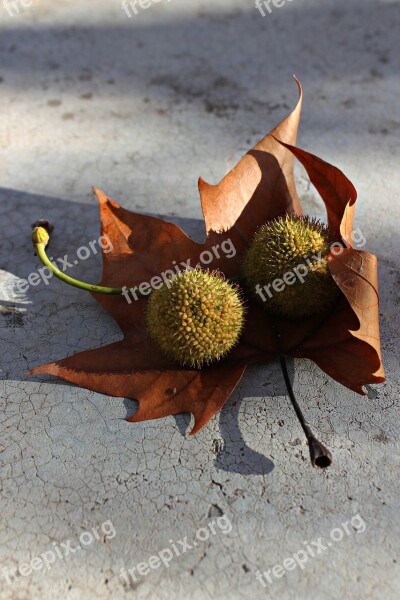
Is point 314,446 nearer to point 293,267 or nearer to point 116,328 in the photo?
point 293,267

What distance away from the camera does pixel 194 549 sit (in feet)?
3.08

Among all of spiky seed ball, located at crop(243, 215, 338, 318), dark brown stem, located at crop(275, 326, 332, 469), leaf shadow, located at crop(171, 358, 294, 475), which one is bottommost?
leaf shadow, located at crop(171, 358, 294, 475)

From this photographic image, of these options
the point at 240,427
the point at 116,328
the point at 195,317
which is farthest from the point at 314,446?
the point at 116,328

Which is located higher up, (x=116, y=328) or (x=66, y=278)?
(x=66, y=278)

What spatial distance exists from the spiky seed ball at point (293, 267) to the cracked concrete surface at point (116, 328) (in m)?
0.13

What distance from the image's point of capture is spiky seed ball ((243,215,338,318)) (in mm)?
1057

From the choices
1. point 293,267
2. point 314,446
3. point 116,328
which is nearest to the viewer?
point 314,446

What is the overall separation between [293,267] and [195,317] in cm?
19

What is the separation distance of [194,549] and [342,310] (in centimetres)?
45

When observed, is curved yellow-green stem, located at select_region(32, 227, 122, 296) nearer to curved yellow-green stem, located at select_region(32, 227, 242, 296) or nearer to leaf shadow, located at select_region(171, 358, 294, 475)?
curved yellow-green stem, located at select_region(32, 227, 242, 296)

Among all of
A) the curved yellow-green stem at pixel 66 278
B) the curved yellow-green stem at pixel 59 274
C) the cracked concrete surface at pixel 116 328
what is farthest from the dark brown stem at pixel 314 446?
the curved yellow-green stem at pixel 59 274

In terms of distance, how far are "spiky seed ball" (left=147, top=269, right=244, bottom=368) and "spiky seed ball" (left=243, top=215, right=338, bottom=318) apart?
0.07 meters

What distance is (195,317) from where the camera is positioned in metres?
1.00

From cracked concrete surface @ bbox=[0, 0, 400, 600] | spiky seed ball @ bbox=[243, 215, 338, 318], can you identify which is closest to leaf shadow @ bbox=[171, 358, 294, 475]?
cracked concrete surface @ bbox=[0, 0, 400, 600]
